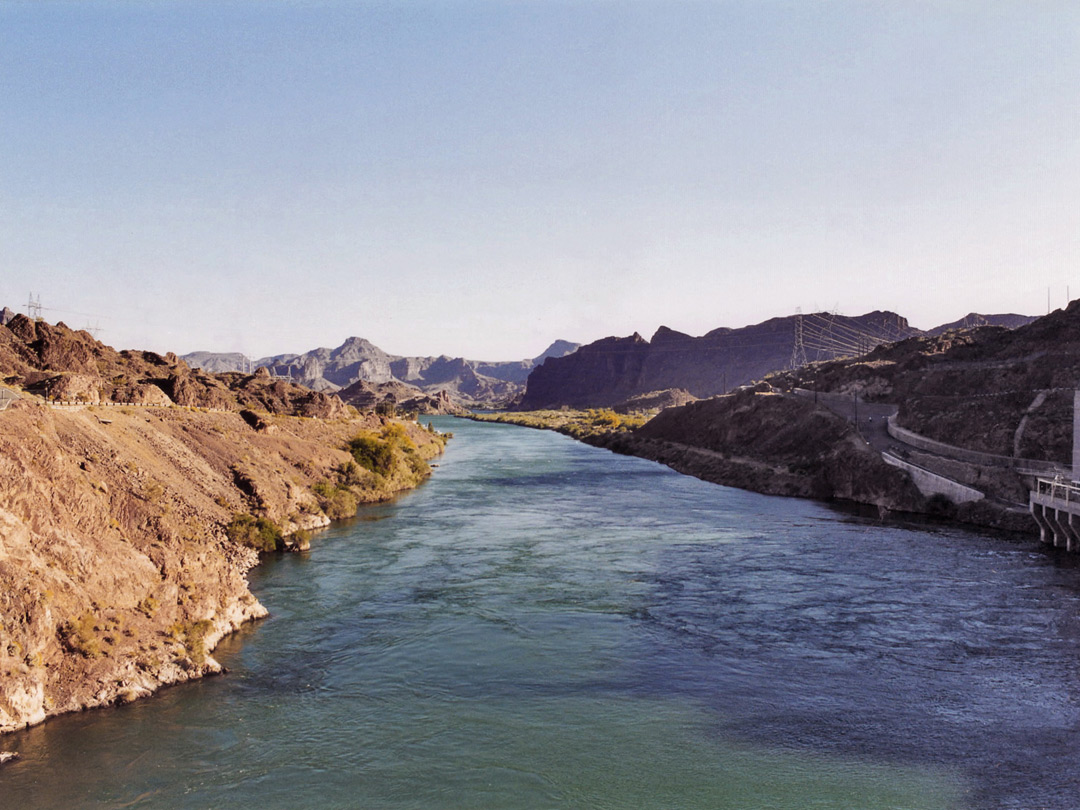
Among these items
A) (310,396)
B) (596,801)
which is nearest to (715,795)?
(596,801)

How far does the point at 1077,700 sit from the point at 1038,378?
5636 centimetres

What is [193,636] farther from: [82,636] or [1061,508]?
[1061,508]

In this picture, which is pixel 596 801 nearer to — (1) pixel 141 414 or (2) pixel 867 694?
(2) pixel 867 694

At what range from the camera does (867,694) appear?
21.9 m

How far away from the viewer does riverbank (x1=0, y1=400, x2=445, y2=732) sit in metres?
19.0

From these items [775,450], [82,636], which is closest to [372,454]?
[775,450]

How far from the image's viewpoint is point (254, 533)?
124 feet

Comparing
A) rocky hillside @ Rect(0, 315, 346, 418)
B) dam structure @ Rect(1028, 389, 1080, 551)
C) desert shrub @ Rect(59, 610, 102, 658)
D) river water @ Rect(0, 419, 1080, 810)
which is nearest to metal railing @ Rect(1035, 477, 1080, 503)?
dam structure @ Rect(1028, 389, 1080, 551)

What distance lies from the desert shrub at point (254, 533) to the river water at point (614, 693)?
2.02m

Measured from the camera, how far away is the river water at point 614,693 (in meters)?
17.1

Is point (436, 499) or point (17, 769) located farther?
point (436, 499)

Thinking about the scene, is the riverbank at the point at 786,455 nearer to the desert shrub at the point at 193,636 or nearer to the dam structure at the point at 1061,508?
the dam structure at the point at 1061,508

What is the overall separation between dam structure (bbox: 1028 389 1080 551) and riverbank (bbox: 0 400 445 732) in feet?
127

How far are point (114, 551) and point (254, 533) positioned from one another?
1426 centimetres
